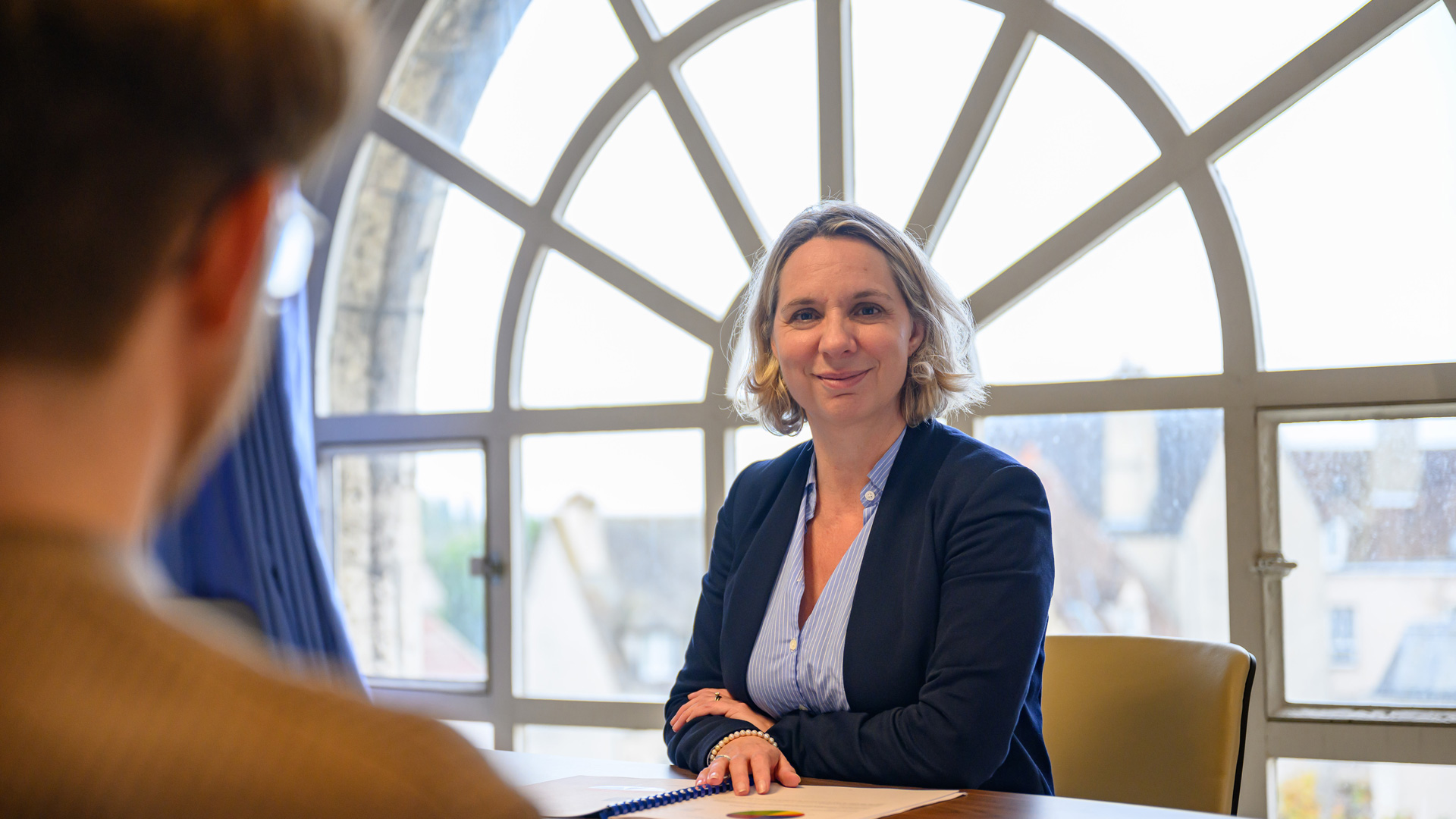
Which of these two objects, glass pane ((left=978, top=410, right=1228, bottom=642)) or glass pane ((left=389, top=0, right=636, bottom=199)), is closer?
glass pane ((left=978, top=410, right=1228, bottom=642))

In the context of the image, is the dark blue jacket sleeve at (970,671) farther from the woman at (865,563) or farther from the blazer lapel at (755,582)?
the blazer lapel at (755,582)

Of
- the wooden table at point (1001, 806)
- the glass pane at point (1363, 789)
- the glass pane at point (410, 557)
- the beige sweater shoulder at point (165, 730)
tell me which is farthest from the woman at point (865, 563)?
the glass pane at point (410, 557)

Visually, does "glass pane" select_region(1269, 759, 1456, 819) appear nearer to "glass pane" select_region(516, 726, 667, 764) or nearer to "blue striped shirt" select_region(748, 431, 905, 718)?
"blue striped shirt" select_region(748, 431, 905, 718)

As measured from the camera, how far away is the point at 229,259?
38 cm

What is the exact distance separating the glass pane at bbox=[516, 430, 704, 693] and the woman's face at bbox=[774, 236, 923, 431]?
142 cm

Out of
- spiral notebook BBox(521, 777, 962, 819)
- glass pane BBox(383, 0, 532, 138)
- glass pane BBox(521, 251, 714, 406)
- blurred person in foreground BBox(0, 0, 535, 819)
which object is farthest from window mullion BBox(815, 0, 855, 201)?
blurred person in foreground BBox(0, 0, 535, 819)

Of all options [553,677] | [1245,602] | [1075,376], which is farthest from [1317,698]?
[553,677]

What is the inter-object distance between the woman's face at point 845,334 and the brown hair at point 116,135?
1.62m

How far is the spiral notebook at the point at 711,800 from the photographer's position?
129 cm

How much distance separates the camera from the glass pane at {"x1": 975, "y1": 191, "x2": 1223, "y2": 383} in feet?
9.30

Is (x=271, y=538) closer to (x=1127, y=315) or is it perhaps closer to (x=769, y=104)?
(x=769, y=104)

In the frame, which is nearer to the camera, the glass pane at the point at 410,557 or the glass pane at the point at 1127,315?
the glass pane at the point at 1127,315

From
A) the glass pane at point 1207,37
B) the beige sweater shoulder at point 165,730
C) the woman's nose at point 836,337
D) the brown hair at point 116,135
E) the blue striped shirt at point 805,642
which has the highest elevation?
the glass pane at point 1207,37

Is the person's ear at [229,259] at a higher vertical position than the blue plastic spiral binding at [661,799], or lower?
higher
